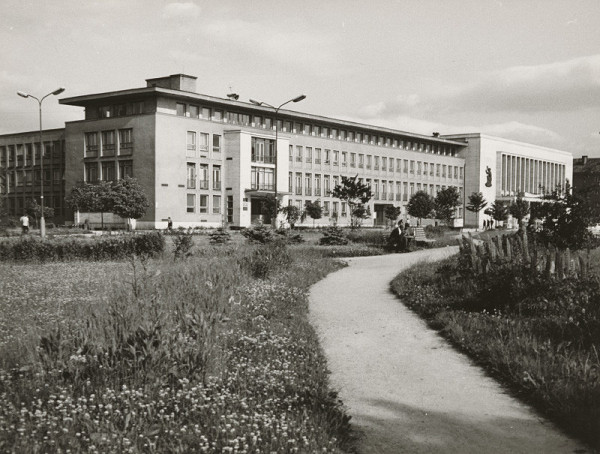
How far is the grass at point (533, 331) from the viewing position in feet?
19.7

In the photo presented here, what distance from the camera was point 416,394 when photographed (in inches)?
257

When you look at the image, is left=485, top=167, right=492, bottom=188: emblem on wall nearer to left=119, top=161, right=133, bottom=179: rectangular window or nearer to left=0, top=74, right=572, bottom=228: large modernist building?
left=0, top=74, right=572, bottom=228: large modernist building

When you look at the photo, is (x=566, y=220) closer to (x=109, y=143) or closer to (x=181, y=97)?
(x=181, y=97)

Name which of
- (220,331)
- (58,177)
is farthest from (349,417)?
(58,177)

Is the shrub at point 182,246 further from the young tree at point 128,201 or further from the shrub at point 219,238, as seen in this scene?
the young tree at point 128,201

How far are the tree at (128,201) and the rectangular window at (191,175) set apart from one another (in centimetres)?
976

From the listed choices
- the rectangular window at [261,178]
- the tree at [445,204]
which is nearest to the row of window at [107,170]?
the rectangular window at [261,178]

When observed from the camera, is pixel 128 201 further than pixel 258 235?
Yes

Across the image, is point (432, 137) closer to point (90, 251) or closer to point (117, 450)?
point (90, 251)

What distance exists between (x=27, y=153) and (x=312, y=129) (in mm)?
33288

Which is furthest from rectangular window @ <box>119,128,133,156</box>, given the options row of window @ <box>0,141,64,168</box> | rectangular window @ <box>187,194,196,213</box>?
row of window @ <box>0,141,64,168</box>

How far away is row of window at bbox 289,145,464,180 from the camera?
75375 mm

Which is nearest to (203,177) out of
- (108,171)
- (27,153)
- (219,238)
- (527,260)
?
(108,171)

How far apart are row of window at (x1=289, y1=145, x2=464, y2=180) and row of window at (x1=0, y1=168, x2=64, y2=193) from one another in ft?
85.7
